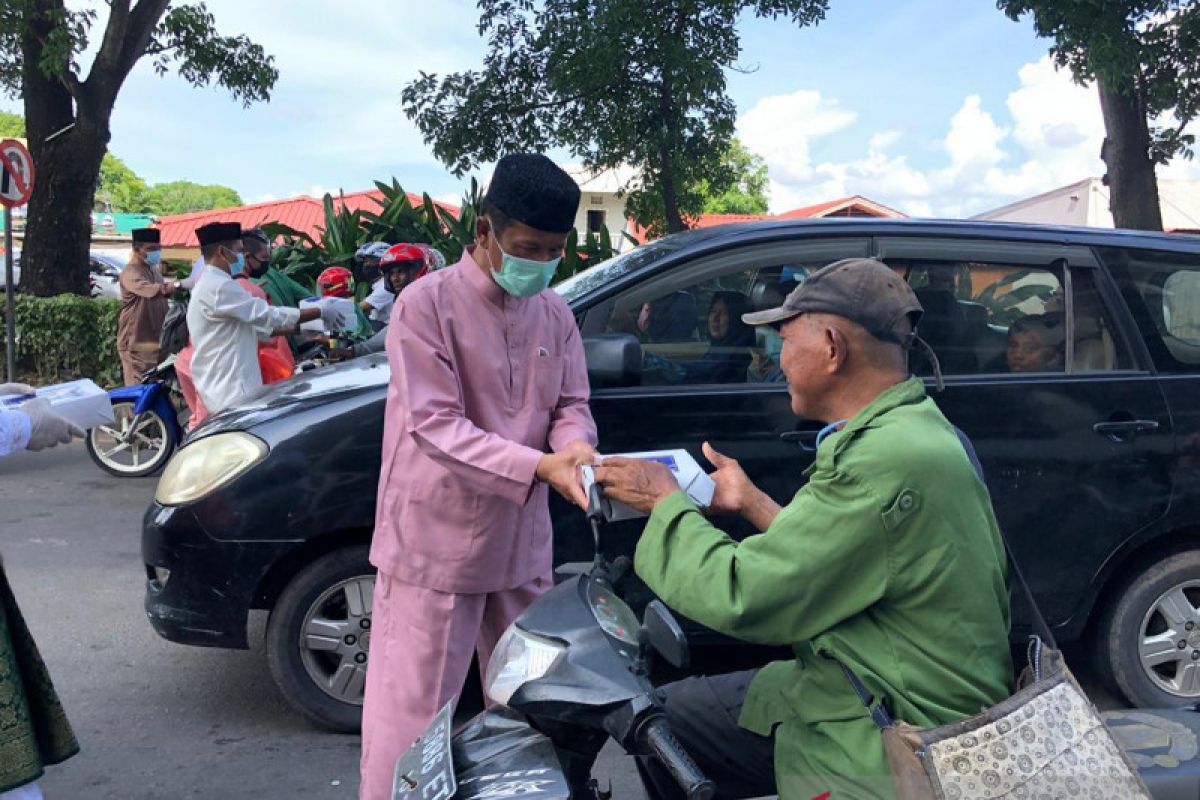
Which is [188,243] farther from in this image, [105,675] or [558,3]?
[105,675]

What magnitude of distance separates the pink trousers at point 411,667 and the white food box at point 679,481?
545 millimetres

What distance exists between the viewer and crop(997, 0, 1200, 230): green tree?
8.84 meters

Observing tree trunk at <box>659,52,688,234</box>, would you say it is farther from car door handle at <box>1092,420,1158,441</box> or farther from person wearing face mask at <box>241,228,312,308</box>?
car door handle at <box>1092,420,1158,441</box>

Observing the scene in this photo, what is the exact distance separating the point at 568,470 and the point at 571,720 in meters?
0.59

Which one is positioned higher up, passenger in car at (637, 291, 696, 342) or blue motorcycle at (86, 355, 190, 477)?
passenger in car at (637, 291, 696, 342)

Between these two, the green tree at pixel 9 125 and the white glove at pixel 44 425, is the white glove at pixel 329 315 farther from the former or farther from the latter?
the green tree at pixel 9 125

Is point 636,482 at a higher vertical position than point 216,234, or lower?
lower

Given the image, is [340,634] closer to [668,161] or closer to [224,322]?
[224,322]

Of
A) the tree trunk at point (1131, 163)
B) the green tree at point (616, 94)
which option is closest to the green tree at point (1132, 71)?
the tree trunk at point (1131, 163)

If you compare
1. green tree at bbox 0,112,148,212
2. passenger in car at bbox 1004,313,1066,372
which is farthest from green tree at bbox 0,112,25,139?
passenger in car at bbox 1004,313,1066,372

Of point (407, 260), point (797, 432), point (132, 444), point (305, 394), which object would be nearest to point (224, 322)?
point (407, 260)

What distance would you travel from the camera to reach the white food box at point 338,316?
6.77 m

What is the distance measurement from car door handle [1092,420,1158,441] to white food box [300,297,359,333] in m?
4.51

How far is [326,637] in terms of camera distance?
3.93 metres
